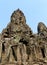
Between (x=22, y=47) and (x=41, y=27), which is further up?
(x=41, y=27)

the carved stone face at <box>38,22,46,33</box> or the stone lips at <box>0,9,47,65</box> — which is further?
the carved stone face at <box>38,22,46,33</box>

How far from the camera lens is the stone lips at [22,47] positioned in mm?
27594

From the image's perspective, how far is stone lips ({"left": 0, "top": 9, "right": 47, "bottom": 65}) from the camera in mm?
27594

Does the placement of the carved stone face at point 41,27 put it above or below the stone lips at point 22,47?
above

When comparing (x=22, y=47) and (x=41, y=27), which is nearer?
(x=22, y=47)

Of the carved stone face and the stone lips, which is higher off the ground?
the carved stone face

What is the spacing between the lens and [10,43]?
94.8 feet

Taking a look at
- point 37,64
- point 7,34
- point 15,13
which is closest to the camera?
point 37,64

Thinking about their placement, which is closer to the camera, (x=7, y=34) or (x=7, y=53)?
(x=7, y=53)

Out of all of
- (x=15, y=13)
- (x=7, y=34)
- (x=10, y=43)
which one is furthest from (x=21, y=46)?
(x=15, y=13)

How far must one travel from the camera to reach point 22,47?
2836 centimetres

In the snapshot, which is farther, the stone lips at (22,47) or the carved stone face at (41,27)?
the carved stone face at (41,27)

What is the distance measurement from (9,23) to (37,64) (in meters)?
8.19

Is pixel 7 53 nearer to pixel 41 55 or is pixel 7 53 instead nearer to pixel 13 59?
pixel 13 59
